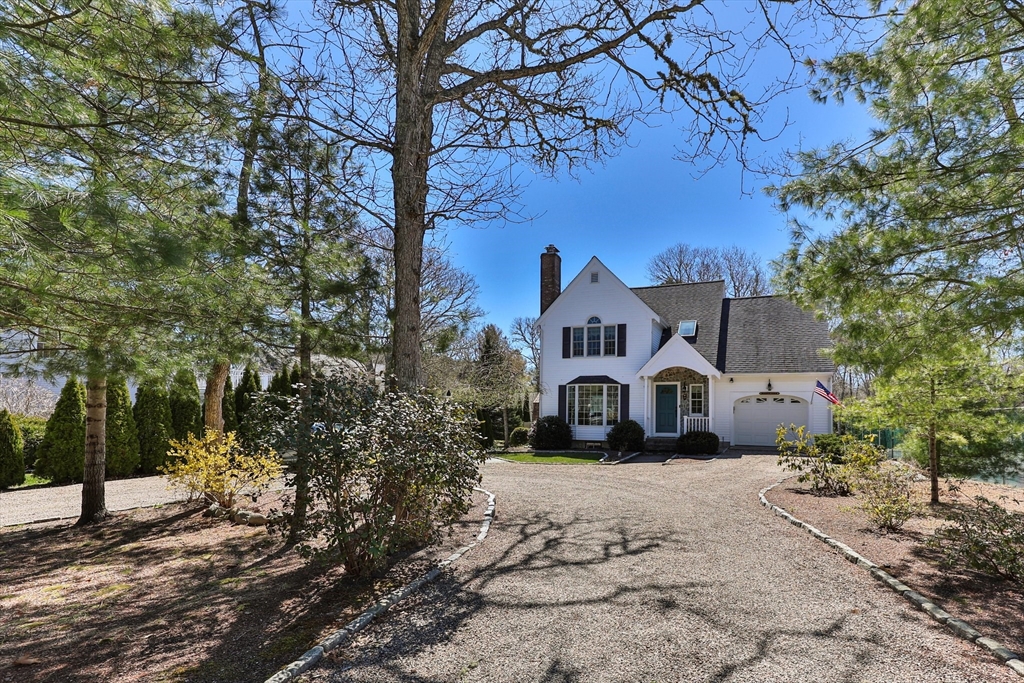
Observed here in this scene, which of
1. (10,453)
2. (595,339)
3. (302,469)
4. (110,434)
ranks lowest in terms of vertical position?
(10,453)

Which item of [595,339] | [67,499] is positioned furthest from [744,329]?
[67,499]

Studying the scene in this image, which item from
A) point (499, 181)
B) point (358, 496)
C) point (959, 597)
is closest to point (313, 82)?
point (499, 181)

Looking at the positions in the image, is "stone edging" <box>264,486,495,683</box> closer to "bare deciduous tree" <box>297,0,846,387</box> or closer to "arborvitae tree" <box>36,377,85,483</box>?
"bare deciduous tree" <box>297,0,846,387</box>

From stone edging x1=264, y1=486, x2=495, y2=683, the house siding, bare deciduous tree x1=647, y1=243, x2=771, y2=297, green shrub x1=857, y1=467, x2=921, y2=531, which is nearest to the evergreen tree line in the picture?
stone edging x1=264, y1=486, x2=495, y2=683

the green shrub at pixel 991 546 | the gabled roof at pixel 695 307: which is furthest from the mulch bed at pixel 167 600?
the gabled roof at pixel 695 307

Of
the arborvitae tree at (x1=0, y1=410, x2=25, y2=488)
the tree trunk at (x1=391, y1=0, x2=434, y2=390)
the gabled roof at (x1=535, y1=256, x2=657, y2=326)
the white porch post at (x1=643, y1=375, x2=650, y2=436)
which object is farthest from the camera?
the gabled roof at (x1=535, y1=256, x2=657, y2=326)

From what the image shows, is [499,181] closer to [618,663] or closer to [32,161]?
[32,161]

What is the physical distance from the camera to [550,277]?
2403cm

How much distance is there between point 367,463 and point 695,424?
1705 centimetres

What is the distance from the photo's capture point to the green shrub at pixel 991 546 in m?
5.17

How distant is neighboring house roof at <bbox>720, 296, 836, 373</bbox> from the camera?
749 inches

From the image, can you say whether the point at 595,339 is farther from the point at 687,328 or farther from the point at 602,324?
the point at 687,328

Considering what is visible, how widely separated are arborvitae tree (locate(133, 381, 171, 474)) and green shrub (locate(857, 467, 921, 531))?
16055 millimetres

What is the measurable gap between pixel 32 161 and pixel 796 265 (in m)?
7.17
